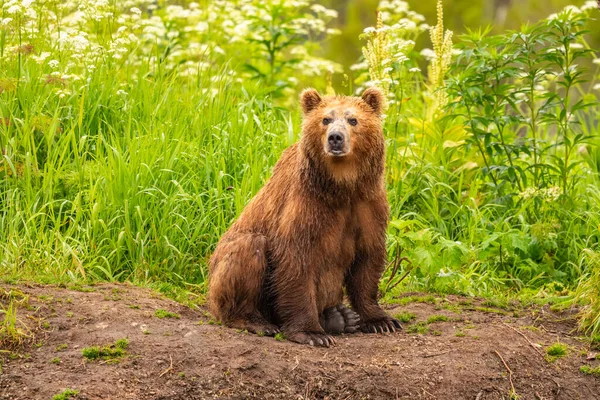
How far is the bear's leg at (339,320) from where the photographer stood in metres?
5.31

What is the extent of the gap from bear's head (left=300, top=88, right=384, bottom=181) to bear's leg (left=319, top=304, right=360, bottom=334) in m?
0.85

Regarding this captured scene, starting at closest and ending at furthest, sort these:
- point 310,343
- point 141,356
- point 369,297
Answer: point 141,356, point 310,343, point 369,297

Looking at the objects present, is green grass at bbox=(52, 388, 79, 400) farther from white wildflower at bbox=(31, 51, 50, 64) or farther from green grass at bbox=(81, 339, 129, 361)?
white wildflower at bbox=(31, 51, 50, 64)

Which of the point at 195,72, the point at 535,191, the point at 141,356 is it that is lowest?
the point at 141,356

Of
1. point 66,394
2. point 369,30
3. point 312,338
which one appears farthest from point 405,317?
point 369,30

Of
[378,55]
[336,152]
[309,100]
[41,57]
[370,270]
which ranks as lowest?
[370,270]

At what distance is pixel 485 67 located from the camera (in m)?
6.67

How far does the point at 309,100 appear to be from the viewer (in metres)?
5.30

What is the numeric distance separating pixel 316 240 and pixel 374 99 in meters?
0.91

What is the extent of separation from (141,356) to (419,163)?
351 cm

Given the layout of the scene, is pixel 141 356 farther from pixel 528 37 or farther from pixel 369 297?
pixel 528 37

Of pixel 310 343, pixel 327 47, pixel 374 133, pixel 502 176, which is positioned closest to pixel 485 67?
pixel 502 176

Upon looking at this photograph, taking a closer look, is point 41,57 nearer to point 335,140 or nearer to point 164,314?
point 164,314

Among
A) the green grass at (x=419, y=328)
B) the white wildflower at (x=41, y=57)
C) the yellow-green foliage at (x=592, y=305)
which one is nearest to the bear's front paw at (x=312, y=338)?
Result: the green grass at (x=419, y=328)
